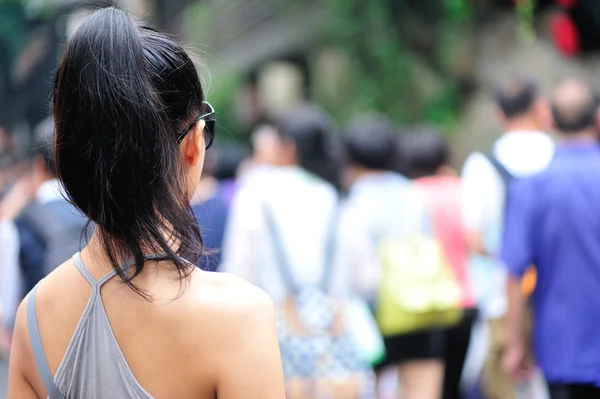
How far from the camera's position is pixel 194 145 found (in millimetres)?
1990

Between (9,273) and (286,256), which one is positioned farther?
(9,273)

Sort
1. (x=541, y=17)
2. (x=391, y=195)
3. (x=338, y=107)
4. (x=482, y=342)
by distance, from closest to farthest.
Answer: (x=391, y=195) < (x=482, y=342) < (x=541, y=17) < (x=338, y=107)

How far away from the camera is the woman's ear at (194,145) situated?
1978 millimetres

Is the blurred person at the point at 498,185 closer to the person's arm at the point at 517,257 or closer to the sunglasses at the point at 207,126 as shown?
the person's arm at the point at 517,257

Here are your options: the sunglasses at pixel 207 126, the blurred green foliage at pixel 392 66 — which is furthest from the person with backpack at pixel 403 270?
the blurred green foliage at pixel 392 66

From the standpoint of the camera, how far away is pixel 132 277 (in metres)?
1.88

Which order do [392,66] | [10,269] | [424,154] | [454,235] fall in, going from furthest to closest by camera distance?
1. [392,66]
2. [424,154]
3. [454,235]
4. [10,269]

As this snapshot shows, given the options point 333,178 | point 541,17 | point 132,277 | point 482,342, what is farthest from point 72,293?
point 541,17

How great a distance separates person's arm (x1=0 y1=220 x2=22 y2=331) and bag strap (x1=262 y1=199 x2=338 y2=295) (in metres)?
1.52

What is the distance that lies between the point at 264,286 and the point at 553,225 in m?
1.40

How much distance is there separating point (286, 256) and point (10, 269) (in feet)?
5.71

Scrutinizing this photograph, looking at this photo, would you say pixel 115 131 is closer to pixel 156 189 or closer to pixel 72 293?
pixel 156 189

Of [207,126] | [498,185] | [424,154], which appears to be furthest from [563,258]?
[207,126]

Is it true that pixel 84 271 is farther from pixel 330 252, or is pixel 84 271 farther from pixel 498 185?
pixel 498 185
